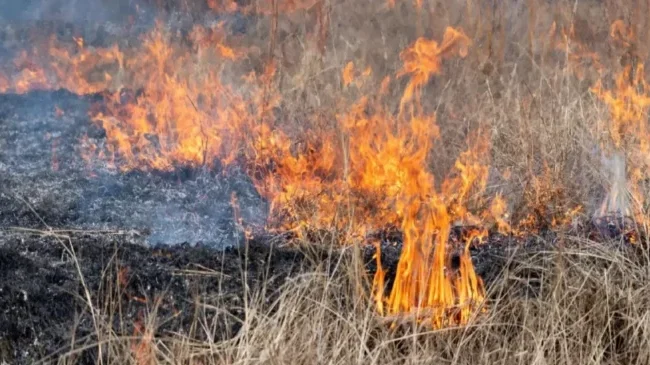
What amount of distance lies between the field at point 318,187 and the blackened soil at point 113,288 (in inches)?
0.5

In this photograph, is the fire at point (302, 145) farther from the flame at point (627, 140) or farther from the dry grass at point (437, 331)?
the flame at point (627, 140)

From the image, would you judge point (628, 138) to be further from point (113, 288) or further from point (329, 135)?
point (113, 288)

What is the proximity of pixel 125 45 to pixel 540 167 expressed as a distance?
376 cm

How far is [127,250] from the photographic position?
3785mm

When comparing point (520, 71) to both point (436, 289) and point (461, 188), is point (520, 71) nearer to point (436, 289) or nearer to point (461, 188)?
point (461, 188)

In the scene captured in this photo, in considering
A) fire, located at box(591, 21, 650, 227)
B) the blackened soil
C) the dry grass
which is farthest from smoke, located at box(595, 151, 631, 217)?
the blackened soil

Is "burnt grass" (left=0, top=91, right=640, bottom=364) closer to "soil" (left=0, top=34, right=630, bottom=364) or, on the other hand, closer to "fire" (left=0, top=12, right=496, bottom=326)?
"soil" (left=0, top=34, right=630, bottom=364)

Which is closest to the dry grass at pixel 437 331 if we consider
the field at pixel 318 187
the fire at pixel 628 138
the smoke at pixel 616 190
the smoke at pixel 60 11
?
the field at pixel 318 187

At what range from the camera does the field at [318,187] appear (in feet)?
10.3

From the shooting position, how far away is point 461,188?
176 inches

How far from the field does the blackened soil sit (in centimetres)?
1

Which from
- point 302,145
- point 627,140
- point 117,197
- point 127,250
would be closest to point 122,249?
point 127,250

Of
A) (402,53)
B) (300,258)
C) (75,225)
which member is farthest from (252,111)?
(300,258)

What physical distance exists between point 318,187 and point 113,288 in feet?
4.52
